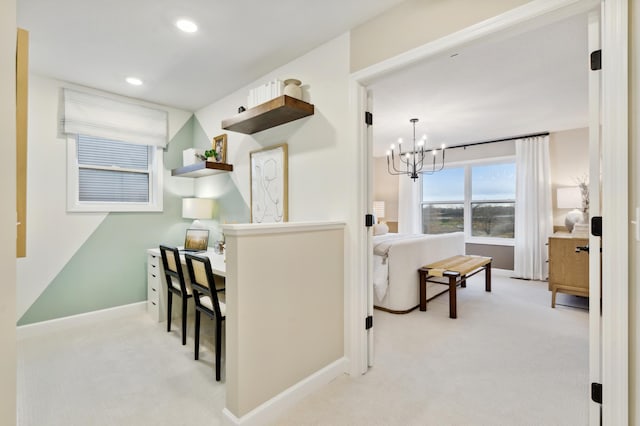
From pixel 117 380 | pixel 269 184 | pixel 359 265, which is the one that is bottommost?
pixel 117 380

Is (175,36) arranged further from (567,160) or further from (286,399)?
(567,160)

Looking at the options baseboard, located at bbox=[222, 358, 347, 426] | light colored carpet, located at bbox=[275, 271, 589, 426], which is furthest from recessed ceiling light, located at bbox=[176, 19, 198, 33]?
light colored carpet, located at bbox=[275, 271, 589, 426]

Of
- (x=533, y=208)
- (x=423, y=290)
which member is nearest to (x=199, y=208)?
(x=423, y=290)

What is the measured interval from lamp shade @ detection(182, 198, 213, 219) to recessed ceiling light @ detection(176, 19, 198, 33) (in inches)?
72.6

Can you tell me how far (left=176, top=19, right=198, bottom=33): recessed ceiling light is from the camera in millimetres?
2078

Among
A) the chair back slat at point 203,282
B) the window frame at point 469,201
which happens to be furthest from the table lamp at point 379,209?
the chair back slat at point 203,282

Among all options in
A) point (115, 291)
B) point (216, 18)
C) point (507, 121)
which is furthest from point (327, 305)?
point (507, 121)

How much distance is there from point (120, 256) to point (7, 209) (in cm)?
282

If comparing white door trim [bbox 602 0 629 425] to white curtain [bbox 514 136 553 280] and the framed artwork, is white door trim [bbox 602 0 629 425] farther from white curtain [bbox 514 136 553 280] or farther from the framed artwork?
white curtain [bbox 514 136 553 280]

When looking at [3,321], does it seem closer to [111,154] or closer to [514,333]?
[111,154]

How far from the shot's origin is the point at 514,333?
2861 millimetres

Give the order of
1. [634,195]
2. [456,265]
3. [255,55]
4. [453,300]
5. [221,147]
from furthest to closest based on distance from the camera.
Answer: [456,265]
[221,147]
[453,300]
[255,55]
[634,195]

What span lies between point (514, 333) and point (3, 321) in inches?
138

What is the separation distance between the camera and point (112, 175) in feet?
11.3
